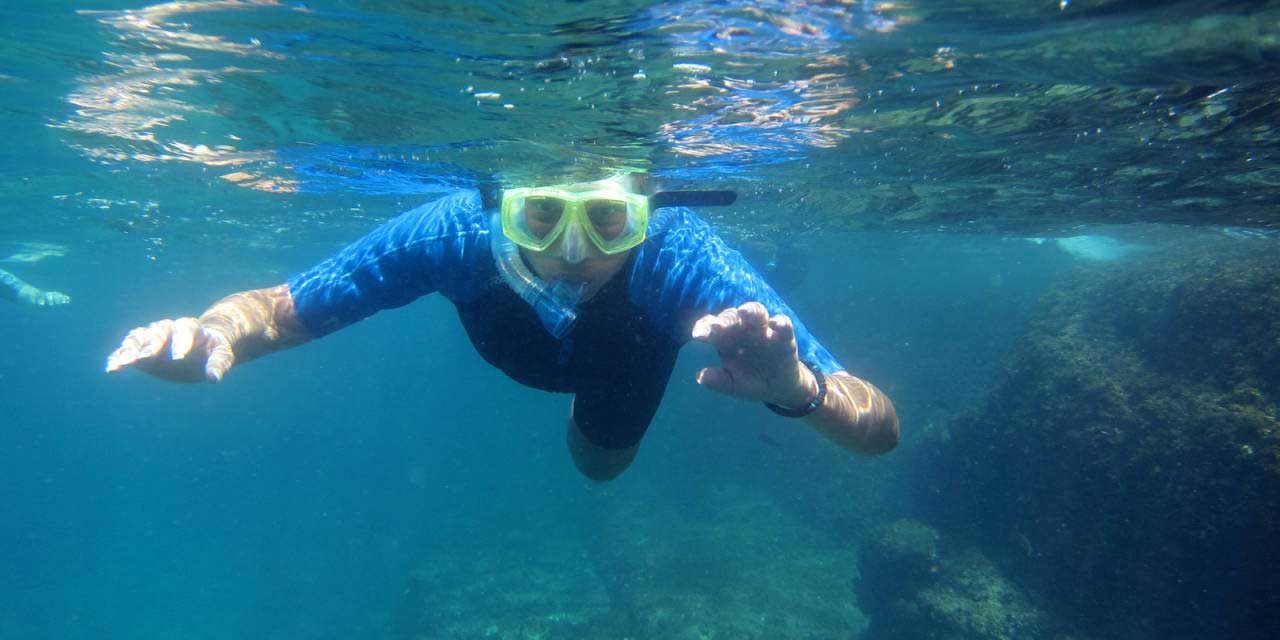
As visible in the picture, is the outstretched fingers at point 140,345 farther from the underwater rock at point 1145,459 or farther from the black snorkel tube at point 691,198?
the underwater rock at point 1145,459

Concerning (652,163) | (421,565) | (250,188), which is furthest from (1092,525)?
(250,188)

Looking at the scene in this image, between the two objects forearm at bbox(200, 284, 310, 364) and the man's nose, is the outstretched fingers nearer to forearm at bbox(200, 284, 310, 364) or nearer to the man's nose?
forearm at bbox(200, 284, 310, 364)

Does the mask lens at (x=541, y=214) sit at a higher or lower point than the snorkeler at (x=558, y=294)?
higher

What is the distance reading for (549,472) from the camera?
3241cm

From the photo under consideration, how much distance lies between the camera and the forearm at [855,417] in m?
3.64

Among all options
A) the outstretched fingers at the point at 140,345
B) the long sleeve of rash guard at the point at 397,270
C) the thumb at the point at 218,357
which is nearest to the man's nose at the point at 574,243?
the long sleeve of rash guard at the point at 397,270

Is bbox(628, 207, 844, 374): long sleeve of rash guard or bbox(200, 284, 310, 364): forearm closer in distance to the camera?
bbox(200, 284, 310, 364): forearm

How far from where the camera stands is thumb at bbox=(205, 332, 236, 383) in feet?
11.4

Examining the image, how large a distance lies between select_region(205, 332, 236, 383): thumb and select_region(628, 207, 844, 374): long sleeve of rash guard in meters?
2.56

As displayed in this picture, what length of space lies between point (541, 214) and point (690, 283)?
1134 millimetres

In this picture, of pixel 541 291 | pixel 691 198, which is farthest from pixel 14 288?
pixel 691 198

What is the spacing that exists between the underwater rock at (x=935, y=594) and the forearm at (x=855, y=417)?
1180 cm

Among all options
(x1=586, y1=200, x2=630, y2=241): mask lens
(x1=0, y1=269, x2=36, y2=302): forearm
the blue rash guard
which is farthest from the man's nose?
(x1=0, y1=269, x2=36, y2=302): forearm

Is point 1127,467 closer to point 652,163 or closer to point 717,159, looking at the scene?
point 717,159
